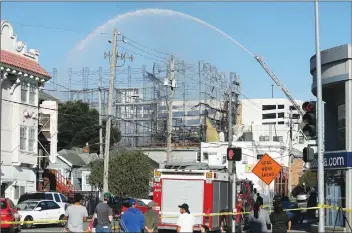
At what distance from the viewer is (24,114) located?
42.8 m

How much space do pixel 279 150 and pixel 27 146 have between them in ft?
153

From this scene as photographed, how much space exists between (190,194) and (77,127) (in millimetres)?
64088

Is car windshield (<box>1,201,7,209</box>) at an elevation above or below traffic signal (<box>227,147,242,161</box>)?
below

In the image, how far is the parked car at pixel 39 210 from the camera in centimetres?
3161

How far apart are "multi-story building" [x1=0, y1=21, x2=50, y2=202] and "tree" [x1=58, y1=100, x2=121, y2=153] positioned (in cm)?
4128

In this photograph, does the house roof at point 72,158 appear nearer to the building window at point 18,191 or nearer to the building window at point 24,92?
the building window at point 24,92

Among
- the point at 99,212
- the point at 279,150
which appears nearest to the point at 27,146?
the point at 99,212

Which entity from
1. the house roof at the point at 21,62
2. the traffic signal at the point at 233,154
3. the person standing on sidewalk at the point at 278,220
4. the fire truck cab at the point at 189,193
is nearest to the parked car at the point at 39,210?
the fire truck cab at the point at 189,193

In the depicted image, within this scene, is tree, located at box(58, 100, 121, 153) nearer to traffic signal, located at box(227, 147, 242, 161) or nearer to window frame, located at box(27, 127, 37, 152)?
window frame, located at box(27, 127, 37, 152)

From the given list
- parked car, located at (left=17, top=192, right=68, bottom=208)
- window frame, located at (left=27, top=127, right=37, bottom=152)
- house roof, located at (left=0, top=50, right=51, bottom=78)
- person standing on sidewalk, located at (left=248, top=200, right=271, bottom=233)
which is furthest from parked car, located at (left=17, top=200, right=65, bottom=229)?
person standing on sidewalk, located at (left=248, top=200, right=271, bottom=233)

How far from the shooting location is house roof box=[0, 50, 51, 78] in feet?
134

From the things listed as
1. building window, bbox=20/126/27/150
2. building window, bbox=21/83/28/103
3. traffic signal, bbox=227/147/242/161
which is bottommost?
traffic signal, bbox=227/147/242/161

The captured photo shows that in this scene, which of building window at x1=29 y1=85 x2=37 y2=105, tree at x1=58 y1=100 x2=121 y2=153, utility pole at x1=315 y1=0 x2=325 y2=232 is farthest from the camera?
tree at x1=58 y1=100 x2=121 y2=153

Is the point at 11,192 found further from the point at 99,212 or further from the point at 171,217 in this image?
the point at 99,212
